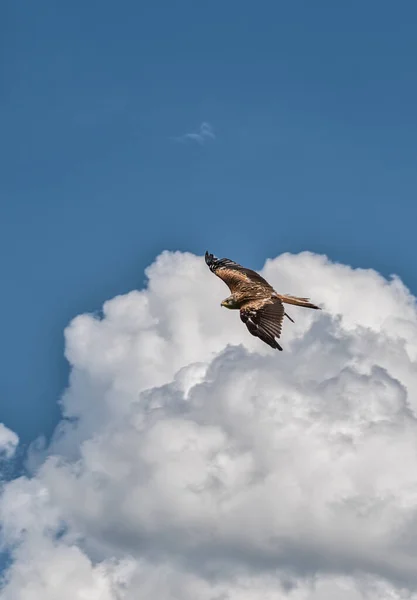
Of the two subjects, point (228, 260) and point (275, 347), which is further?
point (228, 260)

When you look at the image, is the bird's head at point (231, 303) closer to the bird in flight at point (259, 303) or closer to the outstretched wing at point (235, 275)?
the bird in flight at point (259, 303)

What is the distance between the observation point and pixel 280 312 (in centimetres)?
7519

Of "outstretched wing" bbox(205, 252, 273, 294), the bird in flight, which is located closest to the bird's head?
the bird in flight

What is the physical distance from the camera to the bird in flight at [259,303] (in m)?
73.1

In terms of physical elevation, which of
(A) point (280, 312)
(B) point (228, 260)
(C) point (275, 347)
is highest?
(B) point (228, 260)

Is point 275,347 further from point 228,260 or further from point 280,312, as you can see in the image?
point 228,260

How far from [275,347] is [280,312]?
6168 millimetres

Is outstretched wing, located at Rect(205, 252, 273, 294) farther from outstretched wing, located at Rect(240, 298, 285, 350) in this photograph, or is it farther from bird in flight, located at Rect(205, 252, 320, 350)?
outstretched wing, located at Rect(240, 298, 285, 350)

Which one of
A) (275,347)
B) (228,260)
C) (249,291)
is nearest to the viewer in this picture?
(275,347)

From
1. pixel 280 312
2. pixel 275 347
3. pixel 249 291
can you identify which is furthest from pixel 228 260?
pixel 275 347

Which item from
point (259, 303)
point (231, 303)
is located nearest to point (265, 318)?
point (259, 303)

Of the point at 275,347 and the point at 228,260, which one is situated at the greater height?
the point at 228,260

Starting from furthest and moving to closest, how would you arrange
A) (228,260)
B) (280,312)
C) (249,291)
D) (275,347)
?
1. (228,260)
2. (249,291)
3. (280,312)
4. (275,347)

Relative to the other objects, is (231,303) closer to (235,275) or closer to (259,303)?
(259,303)
